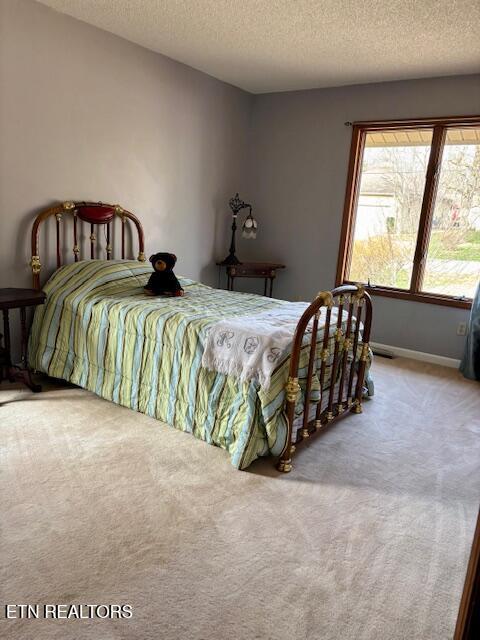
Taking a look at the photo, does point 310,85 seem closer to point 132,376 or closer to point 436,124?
point 436,124

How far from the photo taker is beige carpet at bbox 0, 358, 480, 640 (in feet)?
4.90

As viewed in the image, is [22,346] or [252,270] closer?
[22,346]

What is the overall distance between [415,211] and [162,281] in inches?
97.1

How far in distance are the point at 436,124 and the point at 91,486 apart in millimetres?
3888

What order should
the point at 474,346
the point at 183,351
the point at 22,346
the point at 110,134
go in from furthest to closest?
the point at 474,346 < the point at 110,134 < the point at 22,346 < the point at 183,351

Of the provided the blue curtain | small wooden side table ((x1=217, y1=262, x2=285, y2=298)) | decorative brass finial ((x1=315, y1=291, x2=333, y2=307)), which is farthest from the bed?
the blue curtain

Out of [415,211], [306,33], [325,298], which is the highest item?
[306,33]

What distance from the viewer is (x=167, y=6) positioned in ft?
9.68

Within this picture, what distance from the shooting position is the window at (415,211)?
13.4 feet

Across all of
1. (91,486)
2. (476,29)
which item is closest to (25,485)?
(91,486)

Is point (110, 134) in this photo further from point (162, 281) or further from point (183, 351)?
point (183, 351)

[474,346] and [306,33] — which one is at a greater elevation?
[306,33]

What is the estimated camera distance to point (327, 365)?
2.73m

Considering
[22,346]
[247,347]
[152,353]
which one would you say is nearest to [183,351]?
[152,353]
